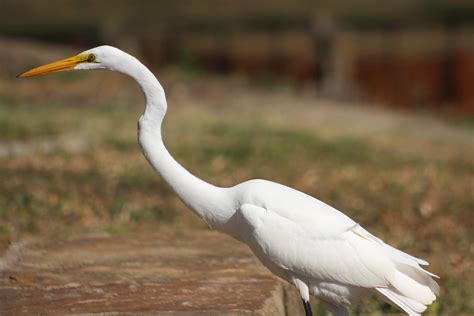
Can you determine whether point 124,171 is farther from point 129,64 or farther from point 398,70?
point 398,70

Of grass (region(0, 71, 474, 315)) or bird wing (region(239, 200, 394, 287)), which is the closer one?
bird wing (region(239, 200, 394, 287))

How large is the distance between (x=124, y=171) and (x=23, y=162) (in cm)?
76

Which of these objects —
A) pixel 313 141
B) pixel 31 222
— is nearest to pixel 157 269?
pixel 31 222

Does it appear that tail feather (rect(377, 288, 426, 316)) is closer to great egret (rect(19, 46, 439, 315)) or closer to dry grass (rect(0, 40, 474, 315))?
great egret (rect(19, 46, 439, 315))

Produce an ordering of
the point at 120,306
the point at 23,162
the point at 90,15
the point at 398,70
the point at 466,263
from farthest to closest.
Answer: the point at 90,15 → the point at 398,70 → the point at 23,162 → the point at 466,263 → the point at 120,306

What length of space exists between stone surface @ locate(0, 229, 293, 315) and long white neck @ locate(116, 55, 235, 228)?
1.06 ft

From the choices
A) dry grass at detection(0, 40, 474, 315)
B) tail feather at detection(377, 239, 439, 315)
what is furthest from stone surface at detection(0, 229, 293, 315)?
dry grass at detection(0, 40, 474, 315)

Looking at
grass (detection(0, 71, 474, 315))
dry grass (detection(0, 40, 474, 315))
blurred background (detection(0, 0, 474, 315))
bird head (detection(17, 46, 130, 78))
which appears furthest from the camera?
blurred background (detection(0, 0, 474, 315))

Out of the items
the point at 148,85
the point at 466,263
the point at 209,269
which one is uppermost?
the point at 148,85

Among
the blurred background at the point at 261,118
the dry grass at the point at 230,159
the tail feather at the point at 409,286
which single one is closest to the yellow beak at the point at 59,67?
the blurred background at the point at 261,118

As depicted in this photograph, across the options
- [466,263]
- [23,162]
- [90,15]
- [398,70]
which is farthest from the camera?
[90,15]

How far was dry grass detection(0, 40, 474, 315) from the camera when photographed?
6469 millimetres

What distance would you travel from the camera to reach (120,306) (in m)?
3.83

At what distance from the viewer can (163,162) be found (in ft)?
13.1
